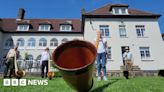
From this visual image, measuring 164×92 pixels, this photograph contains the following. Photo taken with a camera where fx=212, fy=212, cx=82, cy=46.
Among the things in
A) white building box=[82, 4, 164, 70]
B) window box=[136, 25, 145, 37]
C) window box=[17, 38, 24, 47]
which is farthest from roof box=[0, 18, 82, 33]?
window box=[136, 25, 145, 37]

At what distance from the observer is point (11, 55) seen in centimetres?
1093

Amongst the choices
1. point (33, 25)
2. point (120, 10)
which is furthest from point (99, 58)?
point (33, 25)

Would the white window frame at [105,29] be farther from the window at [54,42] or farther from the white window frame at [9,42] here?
the white window frame at [9,42]

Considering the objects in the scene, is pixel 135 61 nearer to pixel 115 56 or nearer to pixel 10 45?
pixel 115 56

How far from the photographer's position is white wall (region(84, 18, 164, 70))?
27.5 meters

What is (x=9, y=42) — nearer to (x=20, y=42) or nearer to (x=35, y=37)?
(x=20, y=42)

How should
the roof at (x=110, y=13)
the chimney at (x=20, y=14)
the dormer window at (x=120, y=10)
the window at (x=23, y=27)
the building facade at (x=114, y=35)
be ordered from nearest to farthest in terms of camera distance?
the building facade at (x=114, y=35) < the roof at (x=110, y=13) < the dormer window at (x=120, y=10) < the window at (x=23, y=27) < the chimney at (x=20, y=14)

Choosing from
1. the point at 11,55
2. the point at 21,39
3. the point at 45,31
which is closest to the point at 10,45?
the point at 21,39

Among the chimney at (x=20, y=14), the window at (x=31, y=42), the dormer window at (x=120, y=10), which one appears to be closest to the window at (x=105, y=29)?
the dormer window at (x=120, y=10)

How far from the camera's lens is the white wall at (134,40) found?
2750cm

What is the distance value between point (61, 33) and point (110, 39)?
10155mm

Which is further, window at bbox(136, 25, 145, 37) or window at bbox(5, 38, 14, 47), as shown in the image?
window at bbox(5, 38, 14, 47)

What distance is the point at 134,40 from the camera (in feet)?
95.9

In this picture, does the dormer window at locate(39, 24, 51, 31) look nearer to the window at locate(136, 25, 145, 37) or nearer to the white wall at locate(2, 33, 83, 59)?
the white wall at locate(2, 33, 83, 59)
